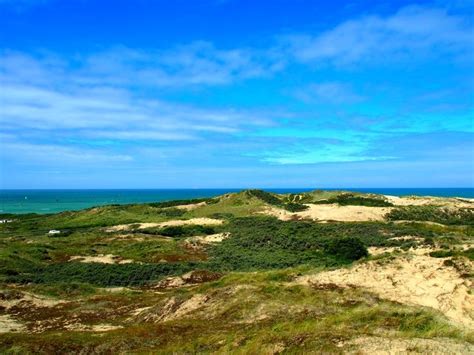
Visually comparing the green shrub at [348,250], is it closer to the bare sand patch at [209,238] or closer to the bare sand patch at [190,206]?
the bare sand patch at [209,238]

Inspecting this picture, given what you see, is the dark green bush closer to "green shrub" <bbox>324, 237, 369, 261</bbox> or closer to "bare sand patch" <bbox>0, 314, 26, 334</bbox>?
"bare sand patch" <bbox>0, 314, 26, 334</bbox>

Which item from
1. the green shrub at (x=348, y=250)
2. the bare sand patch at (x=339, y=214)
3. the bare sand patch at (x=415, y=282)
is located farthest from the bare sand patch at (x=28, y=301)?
the bare sand patch at (x=339, y=214)

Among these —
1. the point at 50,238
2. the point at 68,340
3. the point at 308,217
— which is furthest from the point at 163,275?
the point at 308,217

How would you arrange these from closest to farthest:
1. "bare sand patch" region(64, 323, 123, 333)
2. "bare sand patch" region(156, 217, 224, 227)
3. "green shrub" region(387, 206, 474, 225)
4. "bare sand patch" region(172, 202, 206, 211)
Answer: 1. "bare sand patch" region(64, 323, 123, 333)
2. "bare sand patch" region(156, 217, 224, 227)
3. "green shrub" region(387, 206, 474, 225)
4. "bare sand patch" region(172, 202, 206, 211)

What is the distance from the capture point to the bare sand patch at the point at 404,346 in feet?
36.7

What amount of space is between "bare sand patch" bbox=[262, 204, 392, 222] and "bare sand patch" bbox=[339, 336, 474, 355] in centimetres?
4665

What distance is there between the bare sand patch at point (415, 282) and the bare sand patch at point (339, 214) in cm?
3259

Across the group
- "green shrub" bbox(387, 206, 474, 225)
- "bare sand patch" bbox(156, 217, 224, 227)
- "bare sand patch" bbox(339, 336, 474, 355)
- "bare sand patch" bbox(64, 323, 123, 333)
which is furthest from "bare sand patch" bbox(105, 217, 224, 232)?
"bare sand patch" bbox(339, 336, 474, 355)

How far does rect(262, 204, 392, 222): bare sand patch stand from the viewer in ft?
194

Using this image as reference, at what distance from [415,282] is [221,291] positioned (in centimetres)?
1005

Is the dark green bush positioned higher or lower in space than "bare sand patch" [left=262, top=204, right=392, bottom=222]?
lower

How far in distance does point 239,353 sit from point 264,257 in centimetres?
2573

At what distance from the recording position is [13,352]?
47.8 feet

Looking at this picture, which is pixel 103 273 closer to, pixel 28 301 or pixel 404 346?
pixel 28 301
